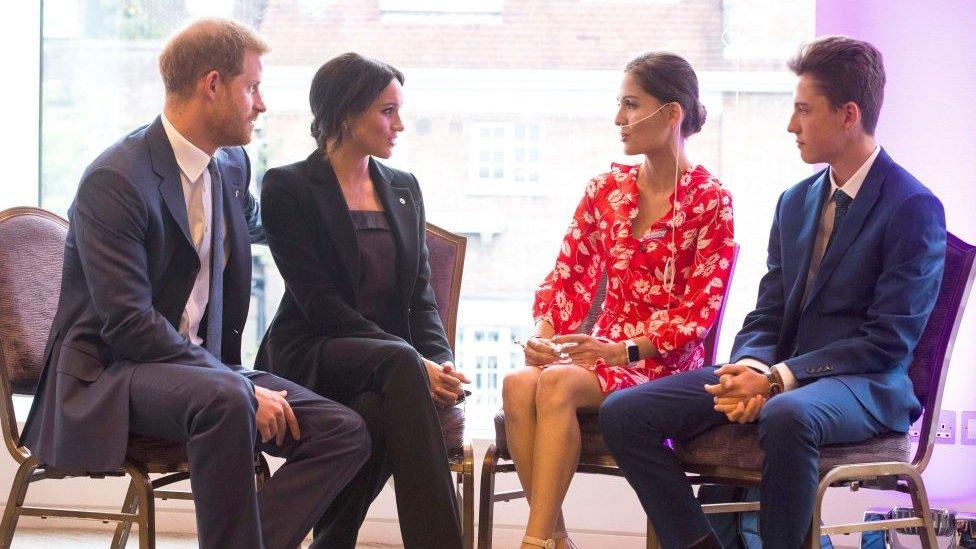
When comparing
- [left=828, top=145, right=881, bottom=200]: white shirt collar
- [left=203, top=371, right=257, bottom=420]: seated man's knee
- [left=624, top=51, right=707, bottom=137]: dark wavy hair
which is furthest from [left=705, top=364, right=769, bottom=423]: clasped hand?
[left=203, top=371, right=257, bottom=420]: seated man's knee

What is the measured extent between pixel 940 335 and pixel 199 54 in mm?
1830

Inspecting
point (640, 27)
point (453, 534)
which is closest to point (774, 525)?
point (453, 534)

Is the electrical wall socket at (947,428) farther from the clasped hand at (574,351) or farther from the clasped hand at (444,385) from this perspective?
the clasped hand at (444,385)

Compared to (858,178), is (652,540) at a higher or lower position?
lower

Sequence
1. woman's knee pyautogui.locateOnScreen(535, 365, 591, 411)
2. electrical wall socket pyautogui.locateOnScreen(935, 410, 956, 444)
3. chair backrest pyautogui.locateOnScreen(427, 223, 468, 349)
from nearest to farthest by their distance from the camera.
Answer: woman's knee pyautogui.locateOnScreen(535, 365, 591, 411), chair backrest pyautogui.locateOnScreen(427, 223, 468, 349), electrical wall socket pyautogui.locateOnScreen(935, 410, 956, 444)

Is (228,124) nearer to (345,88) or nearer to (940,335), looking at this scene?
(345,88)

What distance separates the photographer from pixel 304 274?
279cm

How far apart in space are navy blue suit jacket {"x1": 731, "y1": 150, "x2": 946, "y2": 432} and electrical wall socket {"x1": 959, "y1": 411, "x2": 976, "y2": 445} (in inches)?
30.1

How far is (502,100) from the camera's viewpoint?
152 inches

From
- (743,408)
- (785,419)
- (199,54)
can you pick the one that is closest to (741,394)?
(743,408)

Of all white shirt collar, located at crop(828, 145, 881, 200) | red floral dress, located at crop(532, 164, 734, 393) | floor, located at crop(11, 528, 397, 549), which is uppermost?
white shirt collar, located at crop(828, 145, 881, 200)

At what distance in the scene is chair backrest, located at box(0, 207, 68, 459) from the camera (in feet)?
8.30

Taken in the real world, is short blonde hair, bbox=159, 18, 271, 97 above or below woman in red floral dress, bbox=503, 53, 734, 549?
above

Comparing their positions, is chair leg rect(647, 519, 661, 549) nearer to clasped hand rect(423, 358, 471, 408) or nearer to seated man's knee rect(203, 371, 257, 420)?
clasped hand rect(423, 358, 471, 408)
